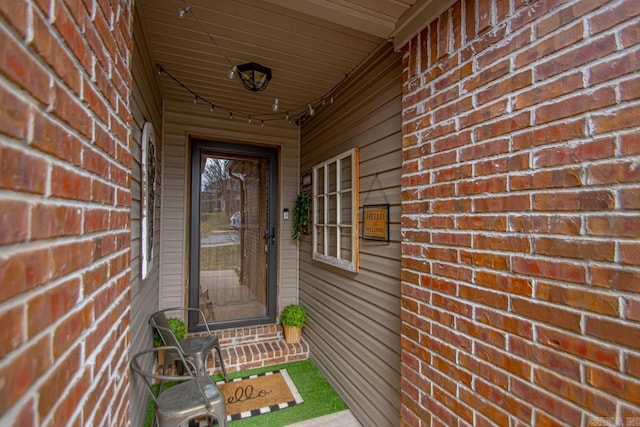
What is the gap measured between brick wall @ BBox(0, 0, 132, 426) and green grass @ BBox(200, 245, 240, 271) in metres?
2.30

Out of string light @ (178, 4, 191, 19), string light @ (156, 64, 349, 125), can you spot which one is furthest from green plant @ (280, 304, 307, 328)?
string light @ (178, 4, 191, 19)

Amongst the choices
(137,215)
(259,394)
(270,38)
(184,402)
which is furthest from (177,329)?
(270,38)

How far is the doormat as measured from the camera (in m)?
2.19

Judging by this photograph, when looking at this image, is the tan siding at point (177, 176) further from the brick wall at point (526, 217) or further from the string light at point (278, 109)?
the brick wall at point (526, 217)

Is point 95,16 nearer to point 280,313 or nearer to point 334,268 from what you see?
point 334,268

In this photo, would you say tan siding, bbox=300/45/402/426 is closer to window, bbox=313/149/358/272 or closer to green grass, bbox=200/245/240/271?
window, bbox=313/149/358/272

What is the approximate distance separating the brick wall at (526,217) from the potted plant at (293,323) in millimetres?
1714

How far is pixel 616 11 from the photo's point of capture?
31.9 inches

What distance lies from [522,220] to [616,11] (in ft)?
2.17

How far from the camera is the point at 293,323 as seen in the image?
3090 millimetres

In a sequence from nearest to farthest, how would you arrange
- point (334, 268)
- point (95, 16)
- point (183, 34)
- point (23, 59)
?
point (23, 59), point (95, 16), point (183, 34), point (334, 268)

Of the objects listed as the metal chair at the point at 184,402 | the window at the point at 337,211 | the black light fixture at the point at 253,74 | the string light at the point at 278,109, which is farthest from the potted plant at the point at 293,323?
the black light fixture at the point at 253,74

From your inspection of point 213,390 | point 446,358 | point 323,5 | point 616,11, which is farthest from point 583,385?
point 323,5

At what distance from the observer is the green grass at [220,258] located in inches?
127
